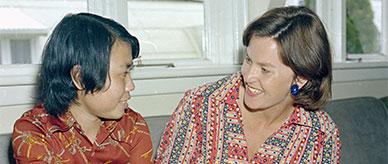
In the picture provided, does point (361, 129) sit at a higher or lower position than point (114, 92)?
lower

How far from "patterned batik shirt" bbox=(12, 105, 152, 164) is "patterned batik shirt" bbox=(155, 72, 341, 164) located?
4.1 inches

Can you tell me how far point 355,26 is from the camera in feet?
7.92

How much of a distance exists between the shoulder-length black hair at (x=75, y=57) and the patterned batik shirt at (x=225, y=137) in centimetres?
33

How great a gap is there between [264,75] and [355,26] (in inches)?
53.8

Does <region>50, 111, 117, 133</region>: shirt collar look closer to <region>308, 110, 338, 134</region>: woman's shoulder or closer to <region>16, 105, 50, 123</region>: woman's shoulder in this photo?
<region>16, 105, 50, 123</region>: woman's shoulder

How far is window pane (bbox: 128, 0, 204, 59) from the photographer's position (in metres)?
1.75

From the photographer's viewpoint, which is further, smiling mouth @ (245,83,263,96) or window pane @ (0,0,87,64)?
window pane @ (0,0,87,64)

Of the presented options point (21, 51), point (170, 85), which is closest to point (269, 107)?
point (170, 85)

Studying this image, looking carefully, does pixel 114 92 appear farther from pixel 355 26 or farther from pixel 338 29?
pixel 355 26

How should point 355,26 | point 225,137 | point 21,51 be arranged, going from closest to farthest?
point 225,137
point 21,51
point 355,26

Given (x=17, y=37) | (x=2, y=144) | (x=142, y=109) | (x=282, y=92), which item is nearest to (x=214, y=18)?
(x=142, y=109)

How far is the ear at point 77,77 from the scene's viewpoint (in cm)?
111

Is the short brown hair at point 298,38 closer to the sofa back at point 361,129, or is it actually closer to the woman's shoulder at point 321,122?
the woman's shoulder at point 321,122

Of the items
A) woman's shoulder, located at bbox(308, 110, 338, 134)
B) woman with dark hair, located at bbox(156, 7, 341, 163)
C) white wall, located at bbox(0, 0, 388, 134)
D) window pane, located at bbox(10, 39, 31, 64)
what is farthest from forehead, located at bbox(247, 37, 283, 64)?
window pane, located at bbox(10, 39, 31, 64)
